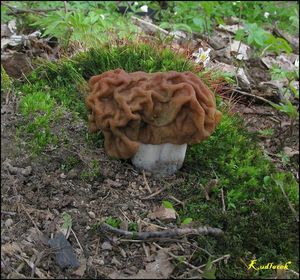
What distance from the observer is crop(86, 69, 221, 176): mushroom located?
3803 mm

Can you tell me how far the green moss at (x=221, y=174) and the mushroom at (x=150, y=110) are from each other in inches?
15.2

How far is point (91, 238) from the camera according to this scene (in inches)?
138

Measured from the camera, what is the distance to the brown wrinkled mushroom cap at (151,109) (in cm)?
380

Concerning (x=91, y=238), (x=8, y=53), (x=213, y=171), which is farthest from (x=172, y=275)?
(x=8, y=53)

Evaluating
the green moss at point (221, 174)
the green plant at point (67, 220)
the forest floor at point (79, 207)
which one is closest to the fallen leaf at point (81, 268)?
the forest floor at point (79, 207)

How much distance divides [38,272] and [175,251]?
3.23ft

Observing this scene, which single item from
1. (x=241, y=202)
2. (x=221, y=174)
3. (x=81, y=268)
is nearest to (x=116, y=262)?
(x=81, y=268)

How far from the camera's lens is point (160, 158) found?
4.14 m

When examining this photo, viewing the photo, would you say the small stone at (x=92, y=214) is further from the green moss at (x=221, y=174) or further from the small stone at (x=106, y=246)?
Answer: the green moss at (x=221, y=174)

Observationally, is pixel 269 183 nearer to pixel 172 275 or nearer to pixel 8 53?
pixel 172 275

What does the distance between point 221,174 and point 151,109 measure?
88 cm

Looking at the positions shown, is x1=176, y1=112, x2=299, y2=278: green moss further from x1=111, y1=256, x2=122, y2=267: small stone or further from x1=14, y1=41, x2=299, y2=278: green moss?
x1=111, y1=256, x2=122, y2=267: small stone

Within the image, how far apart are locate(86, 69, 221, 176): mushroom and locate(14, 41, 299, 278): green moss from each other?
1.26ft

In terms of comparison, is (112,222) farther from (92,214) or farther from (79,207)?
(79,207)
